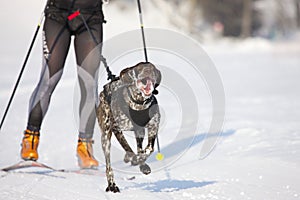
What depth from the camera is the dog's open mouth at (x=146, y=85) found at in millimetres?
2416

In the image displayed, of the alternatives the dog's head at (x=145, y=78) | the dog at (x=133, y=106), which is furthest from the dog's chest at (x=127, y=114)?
the dog's head at (x=145, y=78)

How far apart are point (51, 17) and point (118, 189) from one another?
5.28ft

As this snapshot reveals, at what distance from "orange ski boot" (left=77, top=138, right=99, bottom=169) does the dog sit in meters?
0.93

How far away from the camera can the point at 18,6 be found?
29.0 m

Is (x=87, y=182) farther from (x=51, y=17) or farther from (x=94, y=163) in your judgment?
(x=51, y=17)

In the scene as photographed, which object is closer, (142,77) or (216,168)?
(142,77)

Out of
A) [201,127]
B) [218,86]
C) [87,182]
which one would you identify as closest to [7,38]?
[218,86]

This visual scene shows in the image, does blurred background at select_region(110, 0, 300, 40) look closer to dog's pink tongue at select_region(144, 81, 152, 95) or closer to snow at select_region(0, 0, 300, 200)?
snow at select_region(0, 0, 300, 200)

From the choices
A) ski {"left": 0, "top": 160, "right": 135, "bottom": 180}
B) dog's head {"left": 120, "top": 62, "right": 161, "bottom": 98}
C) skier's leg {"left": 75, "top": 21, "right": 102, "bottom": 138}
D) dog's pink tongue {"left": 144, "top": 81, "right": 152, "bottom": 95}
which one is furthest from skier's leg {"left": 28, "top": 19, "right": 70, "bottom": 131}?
dog's pink tongue {"left": 144, "top": 81, "right": 152, "bottom": 95}

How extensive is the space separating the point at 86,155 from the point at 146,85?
155cm

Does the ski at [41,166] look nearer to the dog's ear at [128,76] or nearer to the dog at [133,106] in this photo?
the dog at [133,106]

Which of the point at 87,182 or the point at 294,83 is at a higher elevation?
the point at 294,83

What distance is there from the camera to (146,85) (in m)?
Result: 2.42

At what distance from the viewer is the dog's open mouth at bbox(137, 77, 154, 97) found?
242cm
